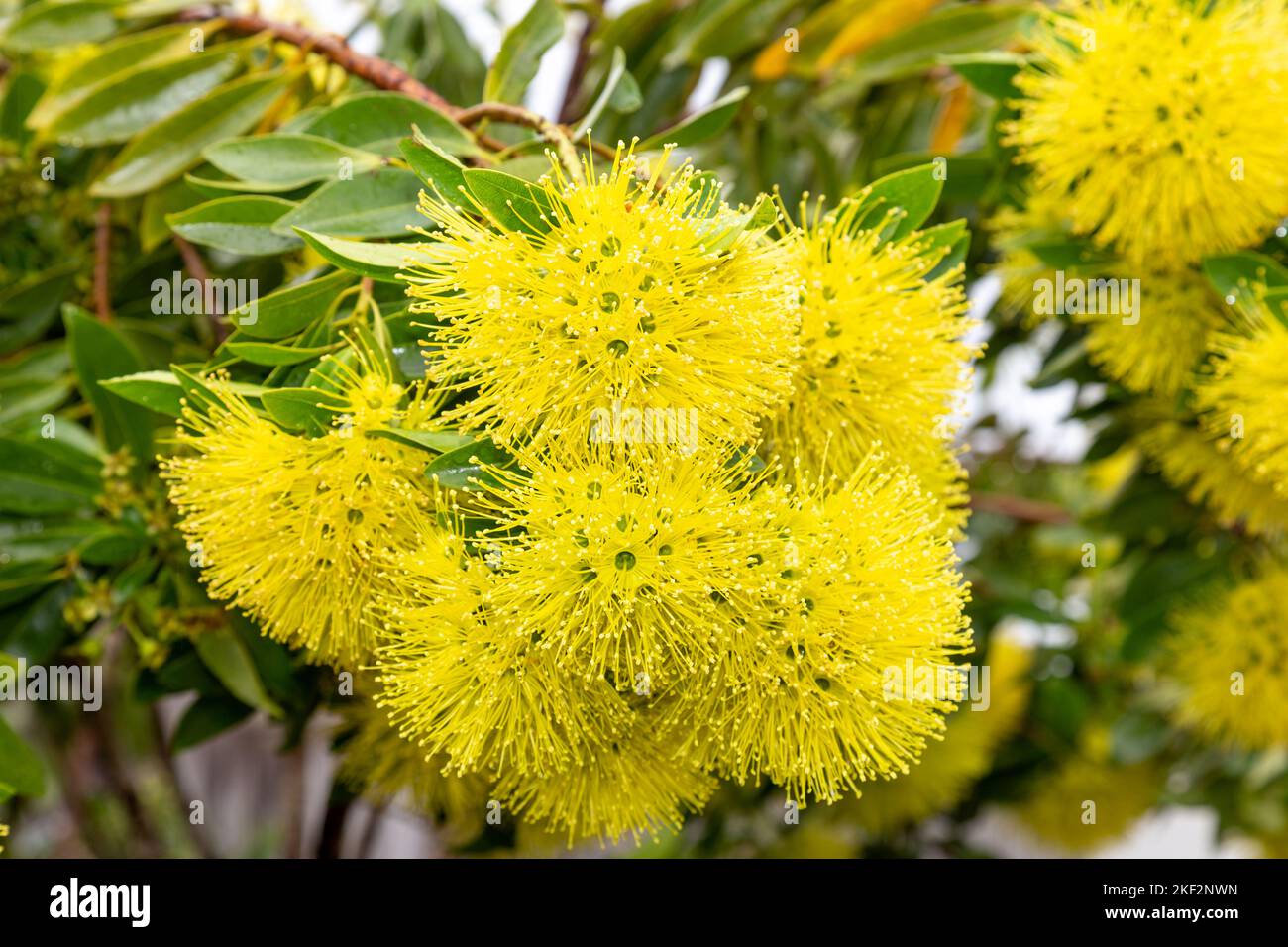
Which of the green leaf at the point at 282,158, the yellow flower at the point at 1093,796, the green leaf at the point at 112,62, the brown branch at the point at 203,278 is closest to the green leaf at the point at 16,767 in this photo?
the brown branch at the point at 203,278

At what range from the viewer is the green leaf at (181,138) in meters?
1.13

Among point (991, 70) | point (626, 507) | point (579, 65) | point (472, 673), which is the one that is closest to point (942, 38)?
point (991, 70)

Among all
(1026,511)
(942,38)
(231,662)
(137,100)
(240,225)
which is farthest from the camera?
(1026,511)

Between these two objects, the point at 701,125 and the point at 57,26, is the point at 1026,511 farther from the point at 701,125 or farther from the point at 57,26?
the point at 57,26

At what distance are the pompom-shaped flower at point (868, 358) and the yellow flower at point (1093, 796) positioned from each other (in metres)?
1.22

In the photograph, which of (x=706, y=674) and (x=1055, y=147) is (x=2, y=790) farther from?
(x=1055, y=147)

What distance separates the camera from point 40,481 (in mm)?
1094

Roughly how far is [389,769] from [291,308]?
50cm

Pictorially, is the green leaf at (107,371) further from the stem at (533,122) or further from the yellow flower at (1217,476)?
the yellow flower at (1217,476)

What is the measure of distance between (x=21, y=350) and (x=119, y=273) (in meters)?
0.15

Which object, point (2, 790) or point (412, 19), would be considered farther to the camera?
point (412, 19)
